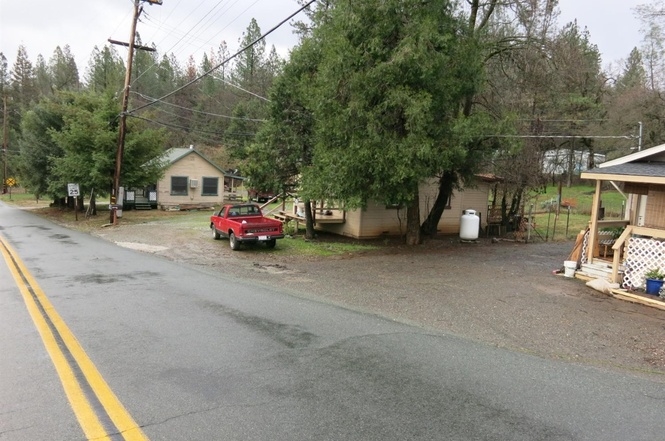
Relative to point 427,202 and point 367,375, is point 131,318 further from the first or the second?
point 427,202

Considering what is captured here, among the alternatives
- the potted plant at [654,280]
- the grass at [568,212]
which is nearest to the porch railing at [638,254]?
the potted plant at [654,280]

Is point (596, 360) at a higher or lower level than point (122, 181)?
lower

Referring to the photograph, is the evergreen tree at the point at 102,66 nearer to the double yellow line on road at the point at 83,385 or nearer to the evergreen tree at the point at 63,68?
the evergreen tree at the point at 63,68

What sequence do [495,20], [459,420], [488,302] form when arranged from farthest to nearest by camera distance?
[495,20] → [488,302] → [459,420]

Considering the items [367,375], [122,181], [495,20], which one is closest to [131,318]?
[367,375]

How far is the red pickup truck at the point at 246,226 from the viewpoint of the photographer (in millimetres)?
14984

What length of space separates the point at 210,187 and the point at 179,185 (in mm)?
2628

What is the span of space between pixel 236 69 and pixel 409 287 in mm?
52128

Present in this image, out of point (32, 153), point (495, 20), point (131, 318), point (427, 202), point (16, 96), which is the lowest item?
point (131, 318)

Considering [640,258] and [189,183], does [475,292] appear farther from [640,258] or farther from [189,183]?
[189,183]

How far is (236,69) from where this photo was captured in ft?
183

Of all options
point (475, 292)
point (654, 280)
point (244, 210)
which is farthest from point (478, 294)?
point (244, 210)

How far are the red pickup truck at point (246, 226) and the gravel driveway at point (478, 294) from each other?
1.76 feet

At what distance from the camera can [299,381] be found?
4.52 metres
